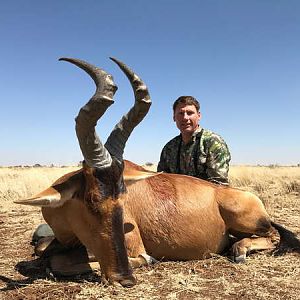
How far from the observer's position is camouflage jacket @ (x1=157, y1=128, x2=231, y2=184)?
7289 millimetres

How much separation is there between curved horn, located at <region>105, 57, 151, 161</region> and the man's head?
9.05ft

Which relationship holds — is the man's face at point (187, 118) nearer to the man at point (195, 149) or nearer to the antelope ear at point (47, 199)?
the man at point (195, 149)

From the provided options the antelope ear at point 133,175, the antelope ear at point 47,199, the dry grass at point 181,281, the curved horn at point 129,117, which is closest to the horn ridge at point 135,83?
the curved horn at point 129,117

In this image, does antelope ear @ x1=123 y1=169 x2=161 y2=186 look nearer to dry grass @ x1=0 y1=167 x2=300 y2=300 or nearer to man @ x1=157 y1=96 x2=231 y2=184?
dry grass @ x1=0 y1=167 x2=300 y2=300

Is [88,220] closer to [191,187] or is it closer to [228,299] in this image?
[228,299]

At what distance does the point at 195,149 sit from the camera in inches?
299

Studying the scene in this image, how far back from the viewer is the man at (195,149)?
7.30 m

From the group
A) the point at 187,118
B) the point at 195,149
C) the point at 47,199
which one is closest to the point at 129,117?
the point at 47,199

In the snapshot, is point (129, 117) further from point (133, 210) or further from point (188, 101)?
point (188, 101)

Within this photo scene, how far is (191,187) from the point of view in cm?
624

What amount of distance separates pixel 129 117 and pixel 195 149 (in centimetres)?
295

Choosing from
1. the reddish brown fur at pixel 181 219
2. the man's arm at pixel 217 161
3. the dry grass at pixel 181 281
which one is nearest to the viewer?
the dry grass at pixel 181 281

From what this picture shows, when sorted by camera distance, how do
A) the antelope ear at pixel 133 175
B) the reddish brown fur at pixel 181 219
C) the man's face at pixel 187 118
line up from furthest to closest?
the man's face at pixel 187 118 → the reddish brown fur at pixel 181 219 → the antelope ear at pixel 133 175

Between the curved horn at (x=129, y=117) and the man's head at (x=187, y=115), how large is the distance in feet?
9.05
